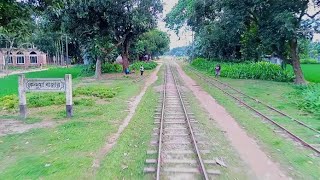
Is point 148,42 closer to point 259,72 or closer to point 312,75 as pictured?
point 312,75

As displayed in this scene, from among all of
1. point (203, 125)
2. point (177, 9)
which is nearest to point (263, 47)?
point (203, 125)

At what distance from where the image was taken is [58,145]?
8.30 m

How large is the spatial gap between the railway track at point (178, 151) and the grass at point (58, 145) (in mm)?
1447

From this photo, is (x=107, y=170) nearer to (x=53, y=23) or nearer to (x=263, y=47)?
(x=263, y=47)

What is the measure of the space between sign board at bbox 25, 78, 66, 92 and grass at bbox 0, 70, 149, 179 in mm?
1085

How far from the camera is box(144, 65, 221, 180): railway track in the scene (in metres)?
6.41

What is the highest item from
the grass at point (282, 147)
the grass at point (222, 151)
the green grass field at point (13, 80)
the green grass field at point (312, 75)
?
the green grass field at point (312, 75)

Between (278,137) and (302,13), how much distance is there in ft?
56.9

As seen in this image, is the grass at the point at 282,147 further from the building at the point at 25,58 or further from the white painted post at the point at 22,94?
the building at the point at 25,58

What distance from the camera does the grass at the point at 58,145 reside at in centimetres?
650

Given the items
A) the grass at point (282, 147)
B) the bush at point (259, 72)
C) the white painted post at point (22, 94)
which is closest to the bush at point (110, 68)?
the bush at point (259, 72)

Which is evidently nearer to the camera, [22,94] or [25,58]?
[22,94]

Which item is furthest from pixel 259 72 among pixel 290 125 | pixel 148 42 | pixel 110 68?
pixel 148 42

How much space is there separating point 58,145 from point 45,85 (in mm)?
3931
